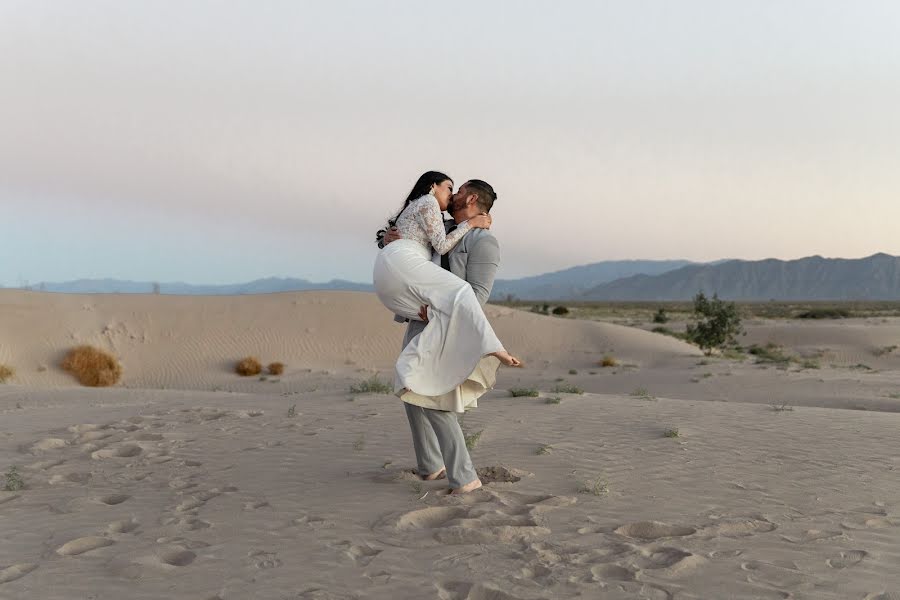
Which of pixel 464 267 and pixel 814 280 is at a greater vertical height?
pixel 814 280

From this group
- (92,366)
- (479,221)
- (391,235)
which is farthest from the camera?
(92,366)

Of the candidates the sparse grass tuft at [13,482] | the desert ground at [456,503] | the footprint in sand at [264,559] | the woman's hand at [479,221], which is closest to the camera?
the desert ground at [456,503]

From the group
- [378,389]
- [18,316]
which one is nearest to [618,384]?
[378,389]

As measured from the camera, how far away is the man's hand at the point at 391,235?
17.0 ft

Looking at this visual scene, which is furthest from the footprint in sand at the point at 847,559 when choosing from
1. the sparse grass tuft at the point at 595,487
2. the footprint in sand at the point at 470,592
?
the footprint in sand at the point at 470,592

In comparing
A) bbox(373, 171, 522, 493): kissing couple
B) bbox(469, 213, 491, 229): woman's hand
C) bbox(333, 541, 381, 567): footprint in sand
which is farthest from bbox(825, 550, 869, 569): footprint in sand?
bbox(469, 213, 491, 229): woman's hand

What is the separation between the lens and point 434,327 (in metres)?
5.01

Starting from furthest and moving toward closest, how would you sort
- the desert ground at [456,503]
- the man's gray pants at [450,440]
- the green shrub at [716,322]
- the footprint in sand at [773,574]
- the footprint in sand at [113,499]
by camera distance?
the green shrub at [716,322], the footprint in sand at [113,499], the man's gray pants at [450,440], the desert ground at [456,503], the footprint in sand at [773,574]

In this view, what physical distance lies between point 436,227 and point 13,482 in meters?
4.34

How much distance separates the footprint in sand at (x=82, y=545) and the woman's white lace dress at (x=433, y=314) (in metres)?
2.14

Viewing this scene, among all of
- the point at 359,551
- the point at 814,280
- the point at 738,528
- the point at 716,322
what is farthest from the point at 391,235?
the point at 814,280

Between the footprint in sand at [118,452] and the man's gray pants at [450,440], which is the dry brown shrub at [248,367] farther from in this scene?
the man's gray pants at [450,440]

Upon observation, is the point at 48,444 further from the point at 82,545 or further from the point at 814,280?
the point at 814,280

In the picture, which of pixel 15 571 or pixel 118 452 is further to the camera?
pixel 118 452
